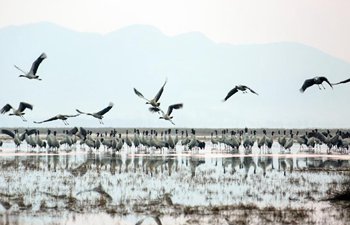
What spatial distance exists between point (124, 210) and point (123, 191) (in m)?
3.31

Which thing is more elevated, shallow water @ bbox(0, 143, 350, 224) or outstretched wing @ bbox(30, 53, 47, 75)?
outstretched wing @ bbox(30, 53, 47, 75)

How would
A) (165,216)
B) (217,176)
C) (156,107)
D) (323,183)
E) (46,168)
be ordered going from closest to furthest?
(165,216)
(323,183)
(217,176)
(46,168)
(156,107)

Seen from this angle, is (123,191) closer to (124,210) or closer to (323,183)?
(124,210)

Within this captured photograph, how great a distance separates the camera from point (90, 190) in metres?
19.5

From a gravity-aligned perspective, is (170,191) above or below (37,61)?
below

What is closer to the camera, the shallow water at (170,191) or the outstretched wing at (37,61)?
the shallow water at (170,191)

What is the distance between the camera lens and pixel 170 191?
63.5 feet

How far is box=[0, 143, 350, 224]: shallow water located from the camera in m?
15.3

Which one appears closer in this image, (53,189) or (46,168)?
(53,189)

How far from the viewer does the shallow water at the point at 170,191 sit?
1534 centimetres

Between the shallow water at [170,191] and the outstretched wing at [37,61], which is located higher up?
the outstretched wing at [37,61]

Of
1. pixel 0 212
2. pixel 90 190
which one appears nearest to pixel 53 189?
pixel 90 190

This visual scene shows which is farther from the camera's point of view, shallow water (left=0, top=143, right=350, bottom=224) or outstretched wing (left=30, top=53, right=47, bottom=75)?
outstretched wing (left=30, top=53, right=47, bottom=75)

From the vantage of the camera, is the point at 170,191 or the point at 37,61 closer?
the point at 170,191
